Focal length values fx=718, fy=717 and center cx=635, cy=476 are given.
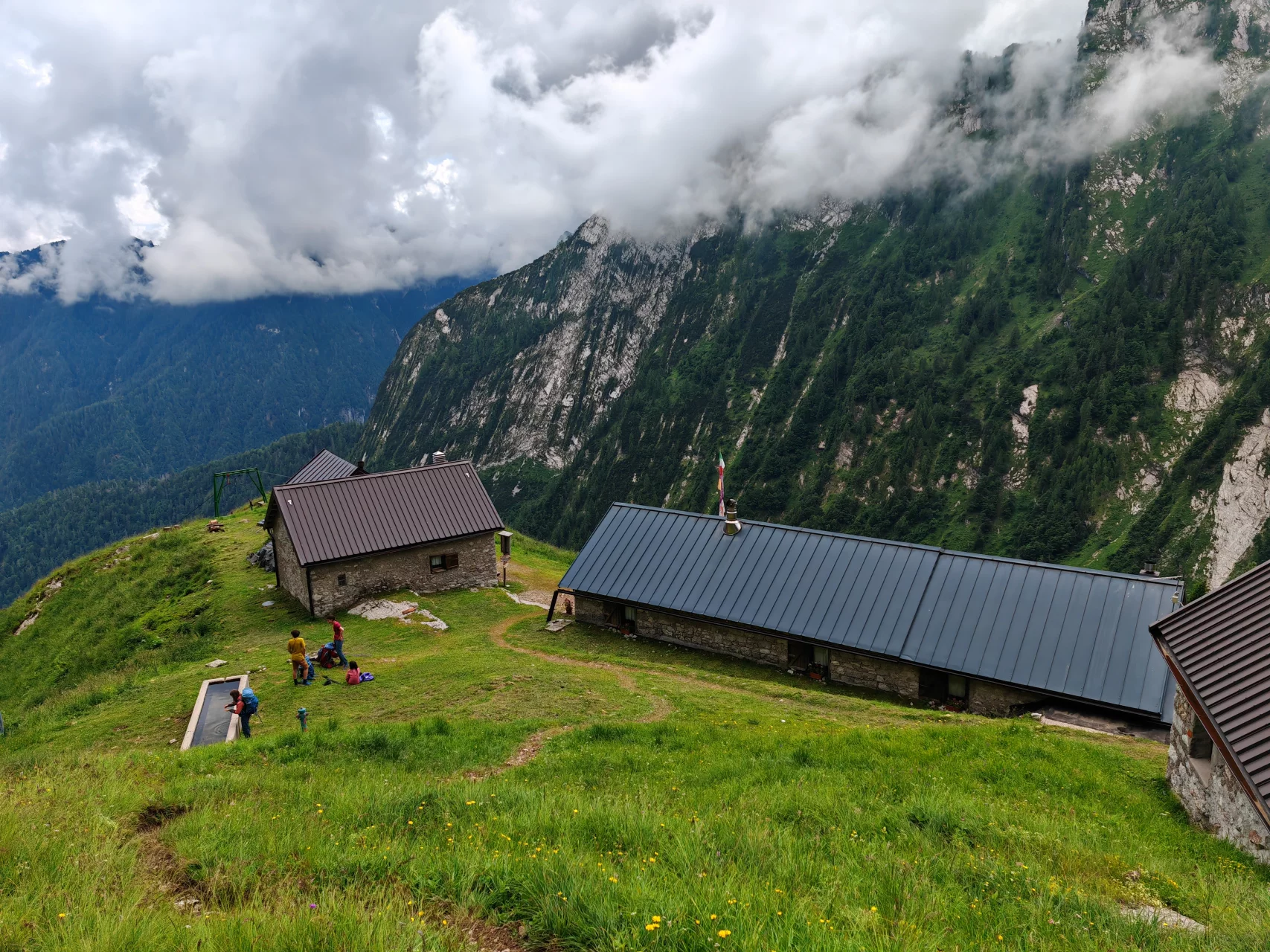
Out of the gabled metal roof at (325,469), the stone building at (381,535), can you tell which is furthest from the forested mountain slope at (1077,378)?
the gabled metal roof at (325,469)

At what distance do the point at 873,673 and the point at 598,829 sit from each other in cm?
2057

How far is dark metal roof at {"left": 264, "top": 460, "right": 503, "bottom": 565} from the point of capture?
37.7 meters

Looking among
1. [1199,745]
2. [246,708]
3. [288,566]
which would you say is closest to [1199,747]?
[1199,745]

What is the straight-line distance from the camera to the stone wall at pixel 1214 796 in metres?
12.2

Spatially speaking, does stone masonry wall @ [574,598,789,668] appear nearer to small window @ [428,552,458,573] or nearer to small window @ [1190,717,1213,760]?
small window @ [428,552,458,573]

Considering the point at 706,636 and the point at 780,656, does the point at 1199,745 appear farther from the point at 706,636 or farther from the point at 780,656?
the point at 706,636

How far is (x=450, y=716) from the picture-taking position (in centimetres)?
2056

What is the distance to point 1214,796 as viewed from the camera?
44.9ft

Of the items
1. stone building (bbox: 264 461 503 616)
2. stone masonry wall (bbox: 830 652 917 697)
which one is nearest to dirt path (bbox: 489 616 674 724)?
stone building (bbox: 264 461 503 616)

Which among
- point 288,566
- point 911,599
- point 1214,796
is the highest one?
point 911,599

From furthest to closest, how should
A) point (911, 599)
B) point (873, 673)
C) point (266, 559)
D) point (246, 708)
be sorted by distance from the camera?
point (266, 559)
point (911, 599)
point (873, 673)
point (246, 708)

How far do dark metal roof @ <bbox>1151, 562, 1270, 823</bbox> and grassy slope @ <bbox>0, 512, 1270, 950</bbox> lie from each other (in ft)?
5.69

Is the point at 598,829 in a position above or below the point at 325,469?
below

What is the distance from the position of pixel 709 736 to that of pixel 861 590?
13834mm
